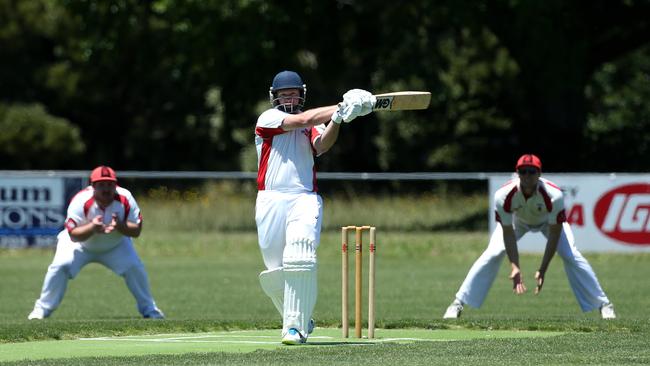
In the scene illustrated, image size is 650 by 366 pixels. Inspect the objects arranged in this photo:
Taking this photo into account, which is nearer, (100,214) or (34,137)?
(100,214)

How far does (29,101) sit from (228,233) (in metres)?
19.5

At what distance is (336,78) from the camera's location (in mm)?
34469

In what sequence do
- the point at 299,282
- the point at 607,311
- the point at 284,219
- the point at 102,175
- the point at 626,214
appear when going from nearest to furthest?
the point at 299,282
the point at 284,219
the point at 607,311
the point at 102,175
the point at 626,214

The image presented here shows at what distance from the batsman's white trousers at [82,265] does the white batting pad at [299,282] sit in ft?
14.9

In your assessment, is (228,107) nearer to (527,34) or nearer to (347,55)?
(347,55)

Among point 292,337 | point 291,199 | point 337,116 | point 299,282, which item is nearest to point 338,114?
point 337,116

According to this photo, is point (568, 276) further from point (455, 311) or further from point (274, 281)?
point (274, 281)

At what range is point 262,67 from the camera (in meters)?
31.5

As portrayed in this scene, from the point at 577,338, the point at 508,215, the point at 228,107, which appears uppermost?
the point at 228,107

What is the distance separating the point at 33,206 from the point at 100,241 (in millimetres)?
10453

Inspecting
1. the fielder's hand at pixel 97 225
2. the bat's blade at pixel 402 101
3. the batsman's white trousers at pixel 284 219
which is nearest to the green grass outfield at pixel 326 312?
the batsman's white trousers at pixel 284 219

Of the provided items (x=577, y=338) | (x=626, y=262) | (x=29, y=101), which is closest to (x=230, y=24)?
(x=626, y=262)

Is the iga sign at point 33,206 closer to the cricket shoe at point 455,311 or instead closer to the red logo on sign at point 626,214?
the red logo on sign at point 626,214

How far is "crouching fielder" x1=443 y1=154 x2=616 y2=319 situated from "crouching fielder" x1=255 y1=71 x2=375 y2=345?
358 cm
